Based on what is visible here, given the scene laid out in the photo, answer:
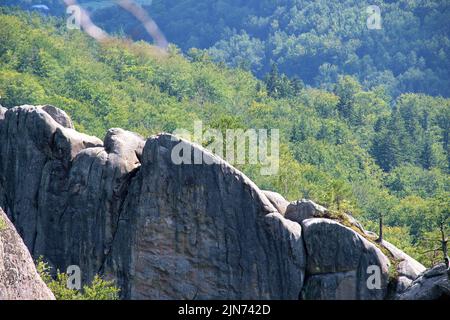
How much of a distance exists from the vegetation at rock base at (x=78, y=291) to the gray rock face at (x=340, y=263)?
22.5 feet

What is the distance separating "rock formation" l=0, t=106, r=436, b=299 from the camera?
137 ft

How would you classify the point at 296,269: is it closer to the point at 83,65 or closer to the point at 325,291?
the point at 325,291

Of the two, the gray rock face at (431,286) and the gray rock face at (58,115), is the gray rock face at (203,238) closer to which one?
→ the gray rock face at (431,286)

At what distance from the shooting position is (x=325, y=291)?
41.5 m

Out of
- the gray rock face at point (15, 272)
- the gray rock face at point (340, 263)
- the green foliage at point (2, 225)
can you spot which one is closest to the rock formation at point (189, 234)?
the gray rock face at point (340, 263)

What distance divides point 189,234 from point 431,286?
9.31 m

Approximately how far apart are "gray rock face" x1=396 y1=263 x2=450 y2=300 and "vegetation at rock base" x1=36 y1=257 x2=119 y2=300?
9594 millimetres

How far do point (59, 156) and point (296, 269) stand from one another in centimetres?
1001

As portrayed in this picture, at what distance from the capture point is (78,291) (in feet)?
134

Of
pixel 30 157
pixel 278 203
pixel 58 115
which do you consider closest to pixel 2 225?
pixel 278 203

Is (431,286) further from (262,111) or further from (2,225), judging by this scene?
(262,111)

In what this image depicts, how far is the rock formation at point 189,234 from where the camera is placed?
137 feet

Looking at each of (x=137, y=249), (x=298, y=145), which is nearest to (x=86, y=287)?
(x=137, y=249)

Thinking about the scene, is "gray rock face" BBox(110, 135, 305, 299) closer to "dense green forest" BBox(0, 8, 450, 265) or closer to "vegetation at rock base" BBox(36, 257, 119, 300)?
"vegetation at rock base" BBox(36, 257, 119, 300)
